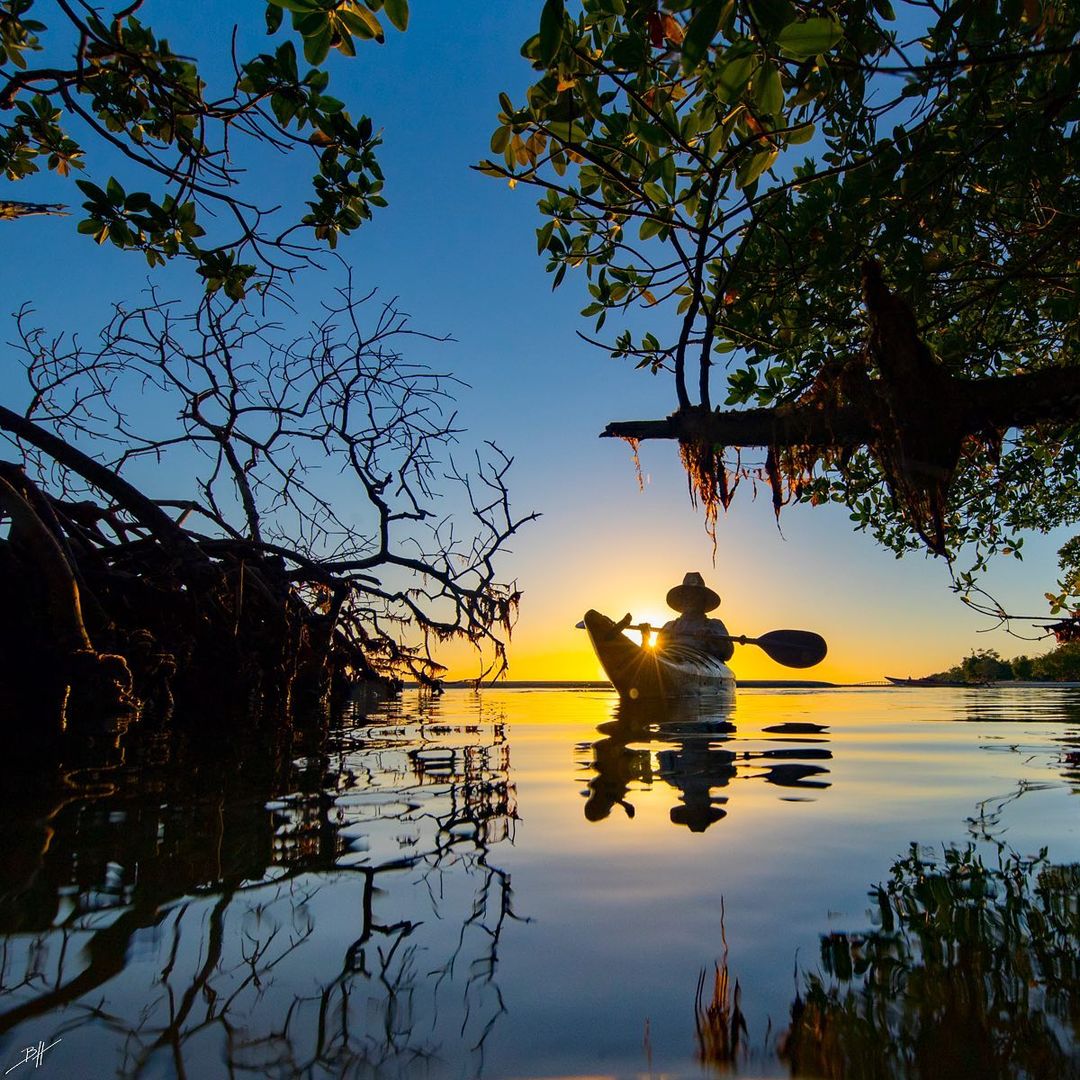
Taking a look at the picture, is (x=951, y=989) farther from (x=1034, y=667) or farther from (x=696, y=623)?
(x=1034, y=667)

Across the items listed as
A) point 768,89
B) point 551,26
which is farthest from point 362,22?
point 768,89

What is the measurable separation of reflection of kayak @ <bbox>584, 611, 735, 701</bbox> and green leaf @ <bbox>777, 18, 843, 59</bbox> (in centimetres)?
1055

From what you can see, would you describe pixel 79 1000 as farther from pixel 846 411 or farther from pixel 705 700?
pixel 705 700

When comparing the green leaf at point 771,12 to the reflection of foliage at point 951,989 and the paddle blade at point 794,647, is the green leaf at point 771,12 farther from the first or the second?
the paddle blade at point 794,647

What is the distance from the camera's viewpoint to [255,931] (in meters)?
1.31

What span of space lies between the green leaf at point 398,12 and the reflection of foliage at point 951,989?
2.82 meters

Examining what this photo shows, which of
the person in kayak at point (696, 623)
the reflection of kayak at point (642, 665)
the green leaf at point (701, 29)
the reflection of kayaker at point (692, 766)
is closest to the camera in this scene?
the green leaf at point (701, 29)

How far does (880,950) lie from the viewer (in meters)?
1.26

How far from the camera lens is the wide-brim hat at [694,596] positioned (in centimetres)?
1633

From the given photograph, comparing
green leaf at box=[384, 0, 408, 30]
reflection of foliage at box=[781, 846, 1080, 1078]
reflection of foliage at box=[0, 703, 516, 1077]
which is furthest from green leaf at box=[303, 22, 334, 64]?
reflection of foliage at box=[781, 846, 1080, 1078]

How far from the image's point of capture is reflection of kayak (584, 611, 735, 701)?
12.1 metres

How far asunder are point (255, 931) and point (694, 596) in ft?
51.3

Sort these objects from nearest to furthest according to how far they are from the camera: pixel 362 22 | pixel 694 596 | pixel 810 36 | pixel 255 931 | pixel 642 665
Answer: pixel 255 931 → pixel 810 36 → pixel 362 22 → pixel 642 665 → pixel 694 596

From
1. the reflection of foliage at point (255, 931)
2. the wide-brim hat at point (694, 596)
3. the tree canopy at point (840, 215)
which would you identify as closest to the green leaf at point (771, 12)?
the tree canopy at point (840, 215)
